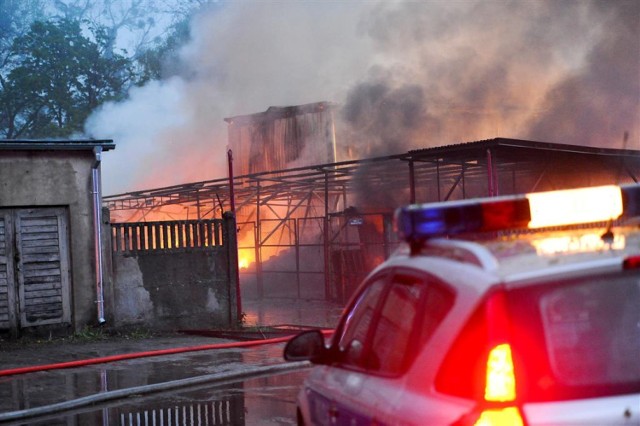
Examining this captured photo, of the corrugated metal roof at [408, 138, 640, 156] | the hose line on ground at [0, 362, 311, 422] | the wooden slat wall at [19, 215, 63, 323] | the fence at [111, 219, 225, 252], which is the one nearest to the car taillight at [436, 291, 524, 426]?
the hose line on ground at [0, 362, 311, 422]

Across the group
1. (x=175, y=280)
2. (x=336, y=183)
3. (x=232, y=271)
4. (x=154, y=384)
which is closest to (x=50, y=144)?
(x=175, y=280)

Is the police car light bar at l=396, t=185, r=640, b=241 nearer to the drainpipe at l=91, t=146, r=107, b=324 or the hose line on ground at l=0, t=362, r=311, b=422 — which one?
the hose line on ground at l=0, t=362, r=311, b=422

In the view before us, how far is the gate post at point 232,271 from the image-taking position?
13531 millimetres

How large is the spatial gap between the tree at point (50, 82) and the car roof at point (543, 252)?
31.2 m

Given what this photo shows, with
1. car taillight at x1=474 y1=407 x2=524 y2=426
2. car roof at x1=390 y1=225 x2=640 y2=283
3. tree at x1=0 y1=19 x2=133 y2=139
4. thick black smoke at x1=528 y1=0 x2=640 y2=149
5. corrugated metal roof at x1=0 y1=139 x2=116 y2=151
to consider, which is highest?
tree at x1=0 y1=19 x2=133 y2=139

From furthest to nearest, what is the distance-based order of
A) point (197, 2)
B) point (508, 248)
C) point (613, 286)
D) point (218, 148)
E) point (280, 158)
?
point (197, 2), point (218, 148), point (280, 158), point (508, 248), point (613, 286)

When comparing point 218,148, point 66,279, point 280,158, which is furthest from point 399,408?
point 218,148

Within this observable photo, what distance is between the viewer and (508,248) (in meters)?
2.79

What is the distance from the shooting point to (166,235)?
44.1 feet

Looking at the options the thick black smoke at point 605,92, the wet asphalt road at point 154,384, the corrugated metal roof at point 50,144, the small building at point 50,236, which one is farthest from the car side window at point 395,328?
the thick black smoke at point 605,92

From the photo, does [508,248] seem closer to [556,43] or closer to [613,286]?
[613,286]

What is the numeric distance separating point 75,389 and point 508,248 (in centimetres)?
680

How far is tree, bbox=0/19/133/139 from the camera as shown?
33.9 metres

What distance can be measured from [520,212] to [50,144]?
10.6 m
